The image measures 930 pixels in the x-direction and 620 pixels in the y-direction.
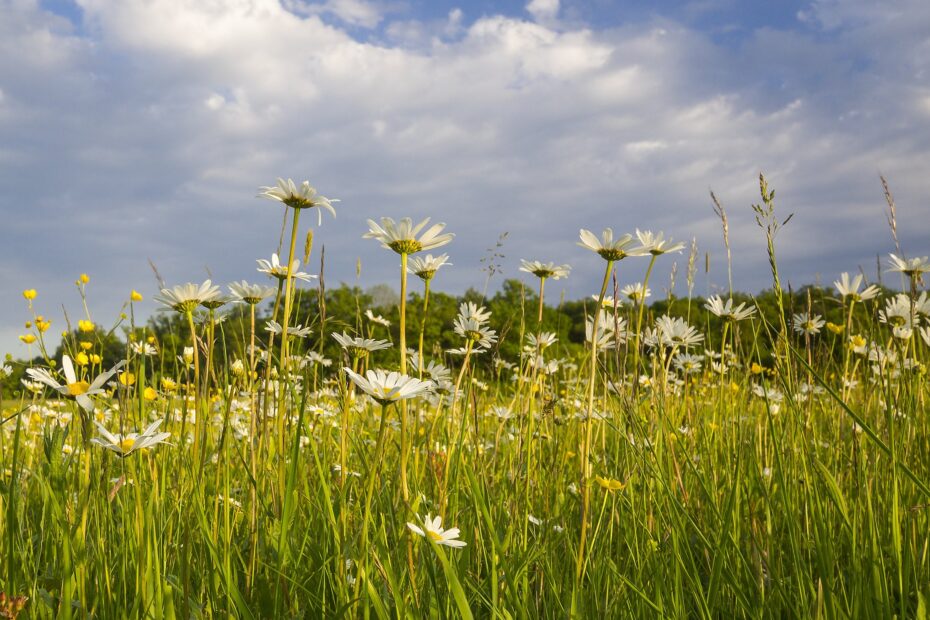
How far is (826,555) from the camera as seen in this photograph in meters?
1.54

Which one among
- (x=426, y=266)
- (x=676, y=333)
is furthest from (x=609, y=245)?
(x=676, y=333)

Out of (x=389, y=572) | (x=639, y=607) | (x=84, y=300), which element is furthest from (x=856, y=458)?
(x=84, y=300)

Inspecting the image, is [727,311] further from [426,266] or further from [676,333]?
[426,266]

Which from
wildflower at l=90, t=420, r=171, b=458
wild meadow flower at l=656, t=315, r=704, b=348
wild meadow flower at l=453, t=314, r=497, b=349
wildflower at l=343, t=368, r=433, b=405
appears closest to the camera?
wildflower at l=343, t=368, r=433, b=405

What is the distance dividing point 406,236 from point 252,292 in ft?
2.33

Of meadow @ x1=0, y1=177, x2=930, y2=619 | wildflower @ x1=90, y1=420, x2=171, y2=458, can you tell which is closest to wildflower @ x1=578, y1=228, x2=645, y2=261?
meadow @ x1=0, y1=177, x2=930, y2=619

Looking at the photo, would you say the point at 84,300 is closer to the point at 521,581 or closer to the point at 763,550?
the point at 521,581

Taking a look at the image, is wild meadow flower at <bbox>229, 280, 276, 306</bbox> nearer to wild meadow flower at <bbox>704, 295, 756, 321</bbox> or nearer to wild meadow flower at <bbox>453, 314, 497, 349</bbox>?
wild meadow flower at <bbox>453, 314, 497, 349</bbox>

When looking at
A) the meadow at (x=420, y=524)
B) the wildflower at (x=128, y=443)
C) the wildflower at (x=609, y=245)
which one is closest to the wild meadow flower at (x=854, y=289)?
the meadow at (x=420, y=524)

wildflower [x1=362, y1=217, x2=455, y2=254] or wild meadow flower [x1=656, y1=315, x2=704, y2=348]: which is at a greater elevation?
wildflower [x1=362, y1=217, x2=455, y2=254]

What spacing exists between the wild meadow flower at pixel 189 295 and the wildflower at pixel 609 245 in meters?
0.96

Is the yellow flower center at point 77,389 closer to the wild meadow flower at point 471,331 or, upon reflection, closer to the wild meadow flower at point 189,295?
the wild meadow flower at point 189,295

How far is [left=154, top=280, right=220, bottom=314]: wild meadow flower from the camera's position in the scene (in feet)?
6.00

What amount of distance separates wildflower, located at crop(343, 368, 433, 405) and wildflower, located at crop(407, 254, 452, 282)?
0.51 m
